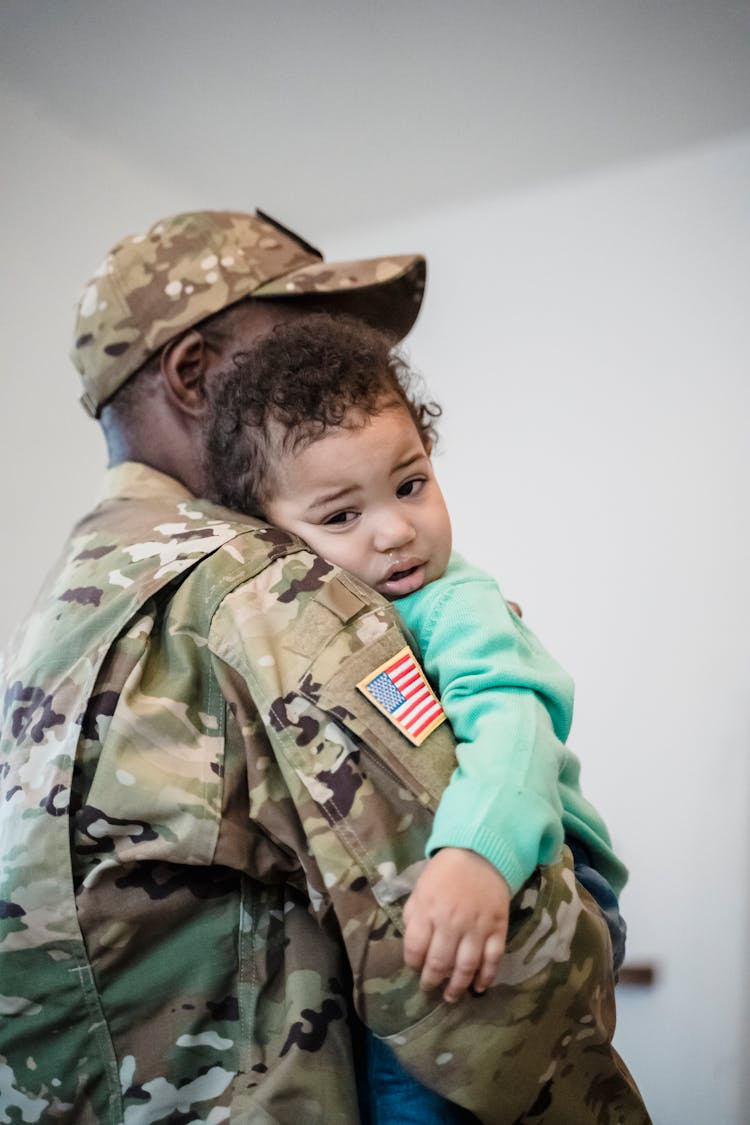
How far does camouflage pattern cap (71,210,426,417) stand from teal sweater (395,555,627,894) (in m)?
0.48

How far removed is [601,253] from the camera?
2.91 metres

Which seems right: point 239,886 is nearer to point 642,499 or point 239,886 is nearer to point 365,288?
point 365,288

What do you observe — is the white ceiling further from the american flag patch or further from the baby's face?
the american flag patch

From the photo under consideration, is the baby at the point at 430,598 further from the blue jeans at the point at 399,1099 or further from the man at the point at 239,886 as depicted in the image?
the blue jeans at the point at 399,1099

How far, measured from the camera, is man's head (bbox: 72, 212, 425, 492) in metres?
1.29

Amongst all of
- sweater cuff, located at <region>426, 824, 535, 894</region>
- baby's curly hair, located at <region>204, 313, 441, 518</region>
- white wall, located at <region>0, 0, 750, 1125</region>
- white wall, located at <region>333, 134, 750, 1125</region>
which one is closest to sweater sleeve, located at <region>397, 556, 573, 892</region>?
sweater cuff, located at <region>426, 824, 535, 894</region>

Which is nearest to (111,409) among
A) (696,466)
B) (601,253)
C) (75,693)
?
(75,693)

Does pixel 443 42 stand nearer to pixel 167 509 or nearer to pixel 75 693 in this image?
pixel 167 509

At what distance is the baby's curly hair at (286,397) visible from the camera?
3.38 feet

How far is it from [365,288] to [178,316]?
10.2 inches

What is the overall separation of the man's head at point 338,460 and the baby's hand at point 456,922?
1.15ft

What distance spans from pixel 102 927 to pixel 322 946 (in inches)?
7.3

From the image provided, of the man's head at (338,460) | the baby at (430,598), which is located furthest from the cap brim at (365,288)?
the man's head at (338,460)

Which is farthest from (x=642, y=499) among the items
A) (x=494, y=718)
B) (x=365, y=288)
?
(x=494, y=718)
